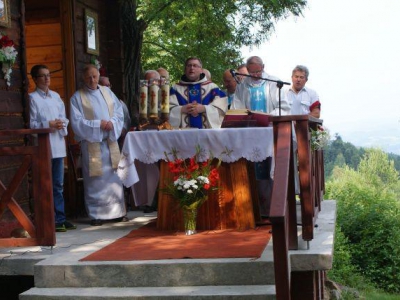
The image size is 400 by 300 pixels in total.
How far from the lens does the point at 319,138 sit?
736 centimetres

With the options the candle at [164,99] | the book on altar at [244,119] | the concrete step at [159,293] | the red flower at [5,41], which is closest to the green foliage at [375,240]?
the book on altar at [244,119]

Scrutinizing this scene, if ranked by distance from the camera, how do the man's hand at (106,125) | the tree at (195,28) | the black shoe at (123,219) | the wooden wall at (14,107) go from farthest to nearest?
1. the tree at (195,28)
2. the black shoe at (123,219)
3. the man's hand at (106,125)
4. the wooden wall at (14,107)

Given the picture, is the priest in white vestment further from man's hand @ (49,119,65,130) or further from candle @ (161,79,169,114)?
man's hand @ (49,119,65,130)

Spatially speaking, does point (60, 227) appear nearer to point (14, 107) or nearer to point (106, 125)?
point (106, 125)

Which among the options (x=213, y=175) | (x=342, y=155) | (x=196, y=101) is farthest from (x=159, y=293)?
→ (x=342, y=155)

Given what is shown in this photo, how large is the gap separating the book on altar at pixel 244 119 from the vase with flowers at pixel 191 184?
0.55 m

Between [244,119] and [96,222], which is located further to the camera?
[96,222]

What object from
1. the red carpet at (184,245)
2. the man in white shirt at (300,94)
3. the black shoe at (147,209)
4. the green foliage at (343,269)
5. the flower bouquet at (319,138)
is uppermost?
the man in white shirt at (300,94)

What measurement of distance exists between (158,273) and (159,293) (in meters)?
0.23

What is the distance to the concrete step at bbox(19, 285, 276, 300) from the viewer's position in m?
5.64

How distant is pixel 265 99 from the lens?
8.88 meters

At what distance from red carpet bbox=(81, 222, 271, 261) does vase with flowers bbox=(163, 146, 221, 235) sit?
22 cm

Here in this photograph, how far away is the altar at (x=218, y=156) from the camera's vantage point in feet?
24.8

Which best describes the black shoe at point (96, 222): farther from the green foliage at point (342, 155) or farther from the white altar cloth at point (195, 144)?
the green foliage at point (342, 155)
